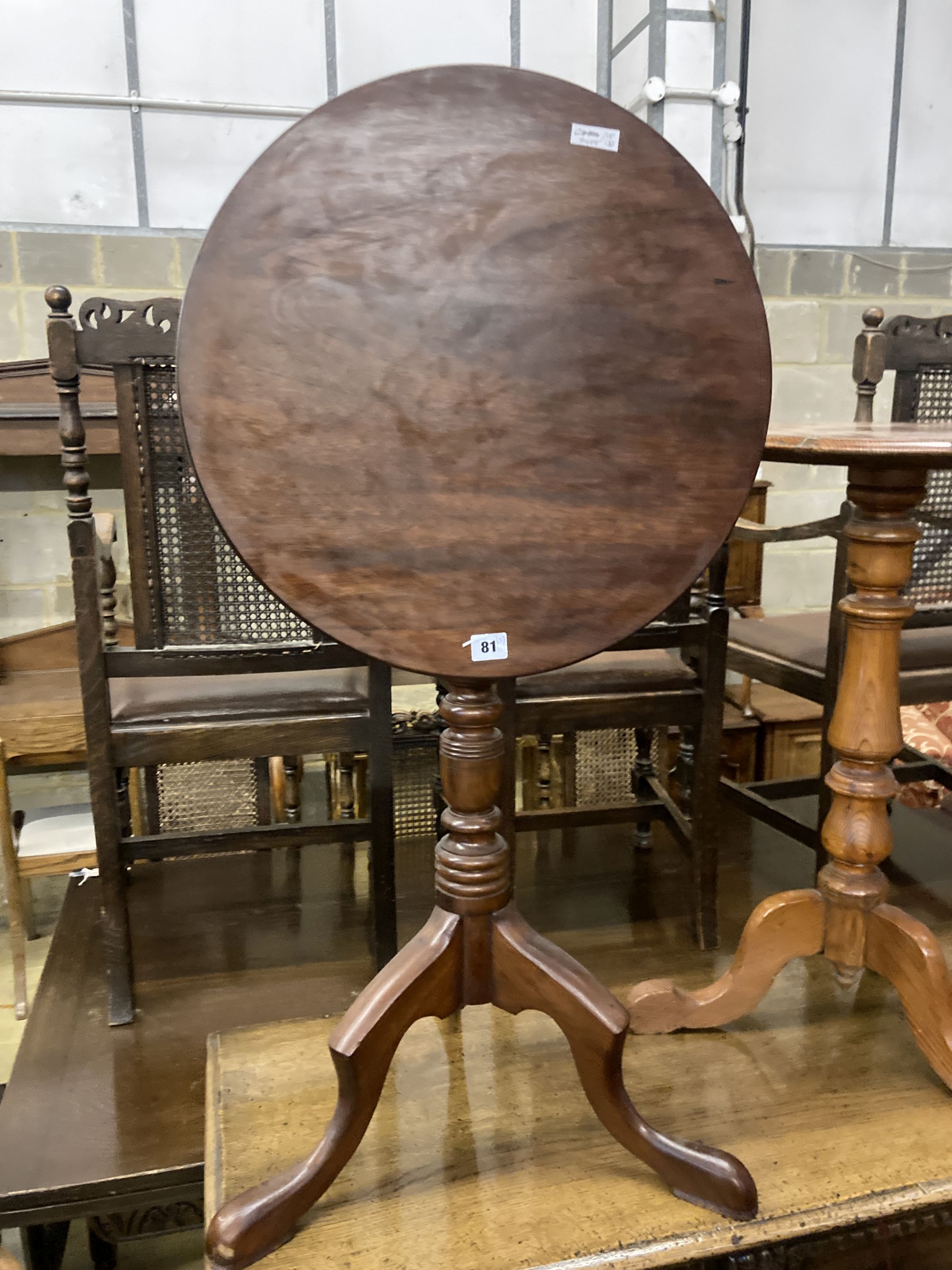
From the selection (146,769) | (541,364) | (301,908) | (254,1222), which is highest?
(541,364)

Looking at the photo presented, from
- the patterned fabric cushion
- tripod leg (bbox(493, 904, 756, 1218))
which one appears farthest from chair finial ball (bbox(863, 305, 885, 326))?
tripod leg (bbox(493, 904, 756, 1218))

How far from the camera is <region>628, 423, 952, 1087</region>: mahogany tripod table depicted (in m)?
1.17

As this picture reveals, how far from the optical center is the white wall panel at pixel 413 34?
126 inches

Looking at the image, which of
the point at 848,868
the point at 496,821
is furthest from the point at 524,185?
the point at 848,868

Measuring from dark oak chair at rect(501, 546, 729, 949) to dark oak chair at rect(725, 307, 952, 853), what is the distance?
251 millimetres

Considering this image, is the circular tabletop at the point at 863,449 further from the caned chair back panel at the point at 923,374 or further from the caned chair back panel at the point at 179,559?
the caned chair back panel at the point at 179,559

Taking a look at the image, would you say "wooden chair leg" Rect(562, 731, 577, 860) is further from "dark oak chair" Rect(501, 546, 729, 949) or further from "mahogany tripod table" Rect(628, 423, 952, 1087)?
"mahogany tripod table" Rect(628, 423, 952, 1087)

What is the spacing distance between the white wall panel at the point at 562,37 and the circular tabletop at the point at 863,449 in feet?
9.28

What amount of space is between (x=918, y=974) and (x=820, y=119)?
343 centimetres

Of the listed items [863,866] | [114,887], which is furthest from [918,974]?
[114,887]

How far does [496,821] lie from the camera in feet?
3.45

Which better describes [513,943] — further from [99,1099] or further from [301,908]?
[301,908]

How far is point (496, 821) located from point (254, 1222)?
470 millimetres

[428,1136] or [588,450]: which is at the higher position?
[588,450]
